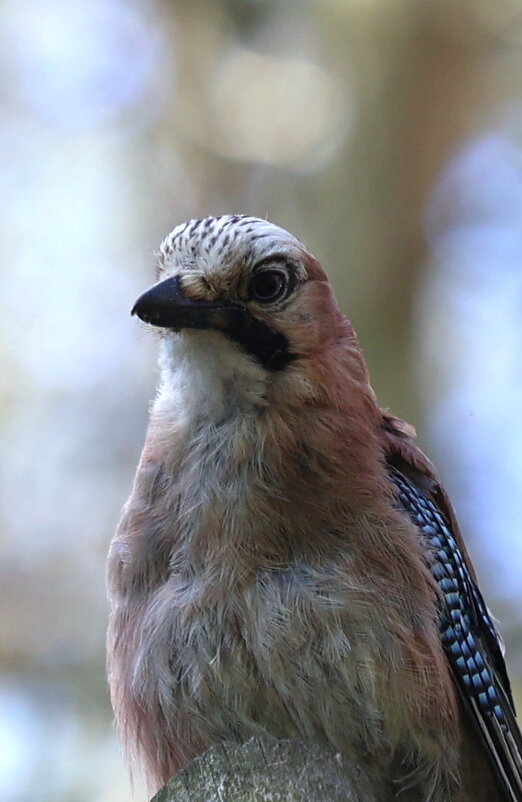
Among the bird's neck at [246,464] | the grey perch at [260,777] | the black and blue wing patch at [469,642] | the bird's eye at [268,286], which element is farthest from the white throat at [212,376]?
the grey perch at [260,777]

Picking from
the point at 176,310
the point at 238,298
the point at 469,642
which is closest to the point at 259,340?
the point at 238,298

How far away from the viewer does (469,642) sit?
11.1ft

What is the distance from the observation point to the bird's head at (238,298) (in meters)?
3.07

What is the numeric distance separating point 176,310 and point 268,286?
360mm

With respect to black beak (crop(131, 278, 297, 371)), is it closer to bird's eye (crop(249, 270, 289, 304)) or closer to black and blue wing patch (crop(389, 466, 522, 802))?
bird's eye (crop(249, 270, 289, 304))

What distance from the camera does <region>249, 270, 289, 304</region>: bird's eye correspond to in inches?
127

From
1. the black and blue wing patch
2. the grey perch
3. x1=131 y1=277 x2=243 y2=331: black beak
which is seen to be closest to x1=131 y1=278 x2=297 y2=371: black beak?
x1=131 y1=277 x2=243 y2=331: black beak

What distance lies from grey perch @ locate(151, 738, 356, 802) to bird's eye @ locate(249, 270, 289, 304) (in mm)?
1453

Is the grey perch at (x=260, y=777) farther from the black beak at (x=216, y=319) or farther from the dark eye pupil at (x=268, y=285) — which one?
Answer: the dark eye pupil at (x=268, y=285)

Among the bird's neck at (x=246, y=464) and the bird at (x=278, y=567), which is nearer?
the bird at (x=278, y=567)

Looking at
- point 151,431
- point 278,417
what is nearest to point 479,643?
point 278,417

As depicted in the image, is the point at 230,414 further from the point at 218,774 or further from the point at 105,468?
the point at 105,468

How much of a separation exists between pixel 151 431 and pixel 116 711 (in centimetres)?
83

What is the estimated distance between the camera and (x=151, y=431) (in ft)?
11.3
